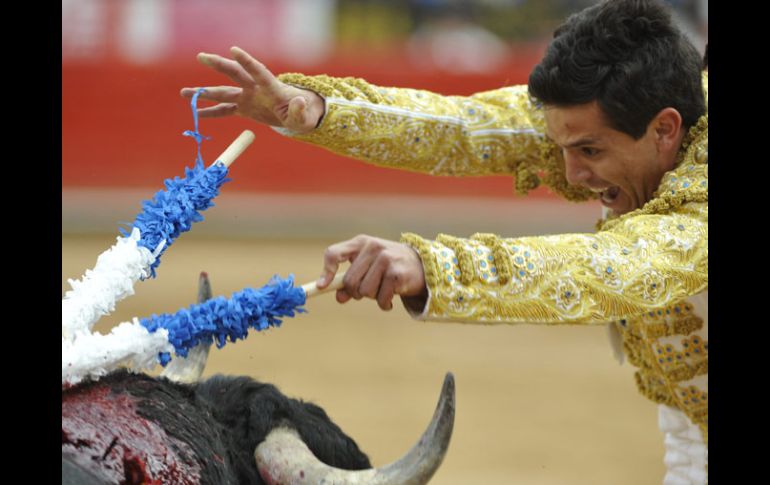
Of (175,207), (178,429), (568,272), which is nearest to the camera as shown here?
(178,429)

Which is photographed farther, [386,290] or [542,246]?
[542,246]

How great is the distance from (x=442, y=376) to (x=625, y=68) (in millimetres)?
3837

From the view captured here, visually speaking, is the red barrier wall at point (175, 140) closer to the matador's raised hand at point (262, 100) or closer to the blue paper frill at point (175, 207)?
the matador's raised hand at point (262, 100)

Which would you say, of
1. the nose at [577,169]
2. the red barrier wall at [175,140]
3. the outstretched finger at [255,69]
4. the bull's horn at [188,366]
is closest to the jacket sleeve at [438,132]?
the outstretched finger at [255,69]

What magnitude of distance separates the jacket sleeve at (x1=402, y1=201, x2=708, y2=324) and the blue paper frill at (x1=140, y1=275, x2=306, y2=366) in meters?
0.24

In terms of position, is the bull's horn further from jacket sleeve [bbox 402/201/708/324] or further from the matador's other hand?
jacket sleeve [bbox 402/201/708/324]

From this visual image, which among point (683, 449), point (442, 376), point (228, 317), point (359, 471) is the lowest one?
point (442, 376)

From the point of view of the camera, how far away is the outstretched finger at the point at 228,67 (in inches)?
82.0

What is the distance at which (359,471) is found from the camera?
5.41 ft

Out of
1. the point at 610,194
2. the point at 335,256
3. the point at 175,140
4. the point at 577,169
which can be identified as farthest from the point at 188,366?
the point at 175,140

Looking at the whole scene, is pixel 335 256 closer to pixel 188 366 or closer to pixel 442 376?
pixel 188 366

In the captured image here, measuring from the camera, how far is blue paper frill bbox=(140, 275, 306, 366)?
1.65 meters

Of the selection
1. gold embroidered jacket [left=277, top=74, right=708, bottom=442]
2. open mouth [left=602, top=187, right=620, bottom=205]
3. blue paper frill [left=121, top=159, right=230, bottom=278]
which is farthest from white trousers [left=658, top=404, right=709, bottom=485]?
blue paper frill [left=121, top=159, right=230, bottom=278]

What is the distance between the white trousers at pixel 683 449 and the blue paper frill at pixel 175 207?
147cm
